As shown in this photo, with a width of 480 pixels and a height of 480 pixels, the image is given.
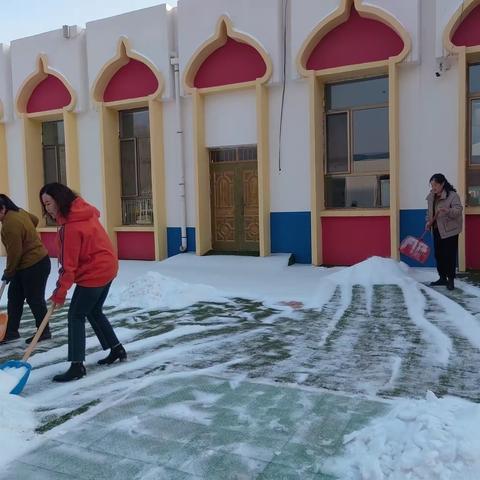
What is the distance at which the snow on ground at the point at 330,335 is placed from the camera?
9.05ft

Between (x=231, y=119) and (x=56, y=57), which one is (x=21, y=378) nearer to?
(x=231, y=119)

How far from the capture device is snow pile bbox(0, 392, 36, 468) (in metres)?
3.19

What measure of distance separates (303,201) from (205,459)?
27.0 feet

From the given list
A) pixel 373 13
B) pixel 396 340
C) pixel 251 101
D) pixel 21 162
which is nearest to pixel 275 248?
pixel 251 101

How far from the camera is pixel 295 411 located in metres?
3.68

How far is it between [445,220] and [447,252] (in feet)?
1.63

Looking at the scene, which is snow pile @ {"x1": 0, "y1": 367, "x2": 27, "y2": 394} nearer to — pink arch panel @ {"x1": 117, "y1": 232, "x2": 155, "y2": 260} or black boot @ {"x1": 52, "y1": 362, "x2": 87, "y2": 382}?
black boot @ {"x1": 52, "y1": 362, "x2": 87, "y2": 382}

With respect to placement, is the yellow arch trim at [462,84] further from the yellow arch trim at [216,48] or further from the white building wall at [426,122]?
the yellow arch trim at [216,48]

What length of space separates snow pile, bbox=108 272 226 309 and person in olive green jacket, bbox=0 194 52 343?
1.82 m

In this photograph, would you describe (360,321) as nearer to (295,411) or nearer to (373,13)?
(295,411)

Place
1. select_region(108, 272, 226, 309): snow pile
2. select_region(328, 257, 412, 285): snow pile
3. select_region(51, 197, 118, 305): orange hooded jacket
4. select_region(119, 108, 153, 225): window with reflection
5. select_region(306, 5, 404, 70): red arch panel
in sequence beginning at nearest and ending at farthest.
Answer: select_region(51, 197, 118, 305): orange hooded jacket
select_region(108, 272, 226, 309): snow pile
select_region(328, 257, 412, 285): snow pile
select_region(306, 5, 404, 70): red arch panel
select_region(119, 108, 153, 225): window with reflection

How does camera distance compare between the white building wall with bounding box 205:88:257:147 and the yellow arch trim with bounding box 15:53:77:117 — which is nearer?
the white building wall with bounding box 205:88:257:147

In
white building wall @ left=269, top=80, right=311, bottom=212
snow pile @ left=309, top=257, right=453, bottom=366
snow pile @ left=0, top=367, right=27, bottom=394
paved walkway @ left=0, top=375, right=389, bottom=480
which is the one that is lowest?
paved walkway @ left=0, top=375, right=389, bottom=480

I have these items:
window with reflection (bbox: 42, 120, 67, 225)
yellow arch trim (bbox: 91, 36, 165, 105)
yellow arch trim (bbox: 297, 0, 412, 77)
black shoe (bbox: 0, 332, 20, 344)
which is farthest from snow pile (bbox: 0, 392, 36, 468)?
window with reflection (bbox: 42, 120, 67, 225)
